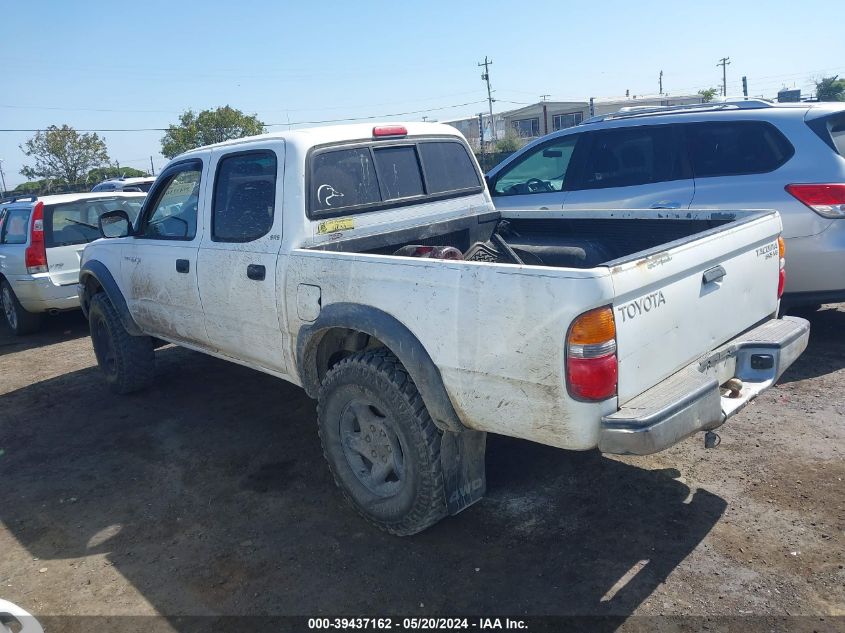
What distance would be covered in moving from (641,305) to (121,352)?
4558 millimetres

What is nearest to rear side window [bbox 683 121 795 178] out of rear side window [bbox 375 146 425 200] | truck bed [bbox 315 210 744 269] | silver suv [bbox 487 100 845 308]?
silver suv [bbox 487 100 845 308]

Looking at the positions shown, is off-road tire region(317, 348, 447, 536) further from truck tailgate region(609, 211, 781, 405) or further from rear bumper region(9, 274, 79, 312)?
rear bumper region(9, 274, 79, 312)

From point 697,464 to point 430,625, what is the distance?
1.95 m

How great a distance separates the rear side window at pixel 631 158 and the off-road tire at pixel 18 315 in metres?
6.66

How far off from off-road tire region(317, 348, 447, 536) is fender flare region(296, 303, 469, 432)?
0.12m

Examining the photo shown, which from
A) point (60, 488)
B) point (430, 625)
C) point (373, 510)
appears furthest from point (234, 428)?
point (430, 625)

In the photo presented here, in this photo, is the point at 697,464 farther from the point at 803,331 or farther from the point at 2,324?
the point at 2,324

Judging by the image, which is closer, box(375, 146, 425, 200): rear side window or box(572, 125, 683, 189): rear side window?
box(375, 146, 425, 200): rear side window

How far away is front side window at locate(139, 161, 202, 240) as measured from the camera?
4.73 metres

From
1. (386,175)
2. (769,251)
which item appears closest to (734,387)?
(769,251)

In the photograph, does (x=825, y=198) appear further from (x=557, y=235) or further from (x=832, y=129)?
(x=557, y=235)

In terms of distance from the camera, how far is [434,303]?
118 inches

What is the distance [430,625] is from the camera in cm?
285

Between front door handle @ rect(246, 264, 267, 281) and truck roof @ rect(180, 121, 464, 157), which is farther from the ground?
truck roof @ rect(180, 121, 464, 157)
